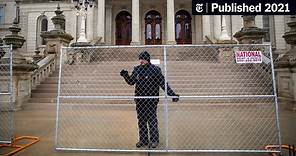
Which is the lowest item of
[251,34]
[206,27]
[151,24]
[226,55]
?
[226,55]

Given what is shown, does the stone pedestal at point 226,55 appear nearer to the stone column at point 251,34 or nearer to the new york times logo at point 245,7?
the stone column at point 251,34

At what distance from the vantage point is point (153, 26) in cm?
2764

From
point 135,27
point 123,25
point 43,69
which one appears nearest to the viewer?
point 43,69

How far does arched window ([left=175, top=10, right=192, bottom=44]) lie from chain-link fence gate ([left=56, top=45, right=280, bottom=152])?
994cm

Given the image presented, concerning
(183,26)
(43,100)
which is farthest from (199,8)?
(183,26)

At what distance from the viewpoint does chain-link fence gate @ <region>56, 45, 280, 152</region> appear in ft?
17.0

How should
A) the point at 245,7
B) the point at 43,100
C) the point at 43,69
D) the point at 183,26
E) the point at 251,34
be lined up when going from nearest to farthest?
Result: the point at 245,7, the point at 43,100, the point at 43,69, the point at 251,34, the point at 183,26

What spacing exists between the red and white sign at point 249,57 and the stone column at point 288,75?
587cm

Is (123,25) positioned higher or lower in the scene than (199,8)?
higher

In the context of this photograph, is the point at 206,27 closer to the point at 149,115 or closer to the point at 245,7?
the point at 149,115

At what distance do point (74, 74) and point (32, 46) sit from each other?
1937 cm

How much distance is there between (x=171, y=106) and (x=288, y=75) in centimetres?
476

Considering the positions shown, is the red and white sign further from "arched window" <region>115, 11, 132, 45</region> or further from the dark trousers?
"arched window" <region>115, 11, 132, 45</region>

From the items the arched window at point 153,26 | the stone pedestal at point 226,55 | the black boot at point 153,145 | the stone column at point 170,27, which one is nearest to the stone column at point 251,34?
the stone pedestal at point 226,55
